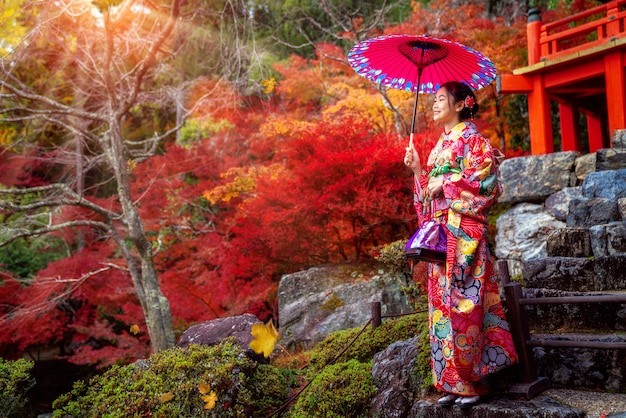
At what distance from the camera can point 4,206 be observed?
6531 mm

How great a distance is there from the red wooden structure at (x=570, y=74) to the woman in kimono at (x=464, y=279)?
183 inches

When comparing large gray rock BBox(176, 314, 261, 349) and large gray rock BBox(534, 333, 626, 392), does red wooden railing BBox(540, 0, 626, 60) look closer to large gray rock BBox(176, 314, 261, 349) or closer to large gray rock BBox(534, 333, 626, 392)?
large gray rock BBox(534, 333, 626, 392)

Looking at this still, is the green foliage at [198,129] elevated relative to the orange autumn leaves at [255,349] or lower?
elevated

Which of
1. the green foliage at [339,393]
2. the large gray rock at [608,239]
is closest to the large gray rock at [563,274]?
the large gray rock at [608,239]

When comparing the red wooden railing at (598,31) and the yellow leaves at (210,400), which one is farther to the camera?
the red wooden railing at (598,31)

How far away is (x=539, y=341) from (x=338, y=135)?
16.8ft

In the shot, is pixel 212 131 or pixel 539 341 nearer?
pixel 539 341

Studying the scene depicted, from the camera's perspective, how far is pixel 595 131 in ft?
32.5

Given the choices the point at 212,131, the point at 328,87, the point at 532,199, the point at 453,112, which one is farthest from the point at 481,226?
the point at 212,131

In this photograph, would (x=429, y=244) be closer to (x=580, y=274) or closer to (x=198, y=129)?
(x=580, y=274)

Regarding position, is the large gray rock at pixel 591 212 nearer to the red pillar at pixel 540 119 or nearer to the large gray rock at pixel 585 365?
the red pillar at pixel 540 119

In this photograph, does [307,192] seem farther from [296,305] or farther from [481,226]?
[481,226]

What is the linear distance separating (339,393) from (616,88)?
572 centimetres

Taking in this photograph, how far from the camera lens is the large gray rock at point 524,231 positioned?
6.84 metres
